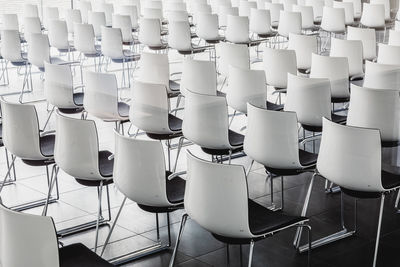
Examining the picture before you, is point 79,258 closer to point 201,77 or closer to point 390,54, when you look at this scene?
point 201,77

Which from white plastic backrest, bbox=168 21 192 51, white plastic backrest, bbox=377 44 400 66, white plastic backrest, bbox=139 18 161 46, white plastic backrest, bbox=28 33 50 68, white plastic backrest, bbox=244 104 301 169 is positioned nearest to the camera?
white plastic backrest, bbox=244 104 301 169

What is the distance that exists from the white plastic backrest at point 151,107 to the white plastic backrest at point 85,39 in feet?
13.6

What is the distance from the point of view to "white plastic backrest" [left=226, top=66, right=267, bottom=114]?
6.67m

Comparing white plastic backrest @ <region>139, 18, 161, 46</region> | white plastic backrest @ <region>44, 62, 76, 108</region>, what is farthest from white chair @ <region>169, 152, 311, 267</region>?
white plastic backrest @ <region>139, 18, 161, 46</region>

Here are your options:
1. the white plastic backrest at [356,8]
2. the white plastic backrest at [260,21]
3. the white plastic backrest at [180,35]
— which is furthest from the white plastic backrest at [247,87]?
the white plastic backrest at [356,8]

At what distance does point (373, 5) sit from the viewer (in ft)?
40.2

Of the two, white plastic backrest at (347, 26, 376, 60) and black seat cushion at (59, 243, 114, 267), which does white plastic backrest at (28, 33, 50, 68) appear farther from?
black seat cushion at (59, 243, 114, 267)

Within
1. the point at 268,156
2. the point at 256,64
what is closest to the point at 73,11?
the point at 256,64

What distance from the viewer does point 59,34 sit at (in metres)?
10.7

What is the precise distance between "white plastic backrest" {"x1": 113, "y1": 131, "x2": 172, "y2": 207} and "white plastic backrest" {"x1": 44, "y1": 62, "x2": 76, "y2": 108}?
9.23 ft

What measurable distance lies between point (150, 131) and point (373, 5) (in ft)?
23.3

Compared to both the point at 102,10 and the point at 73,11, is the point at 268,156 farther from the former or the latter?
the point at 102,10

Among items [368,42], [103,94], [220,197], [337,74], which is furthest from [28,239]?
[368,42]

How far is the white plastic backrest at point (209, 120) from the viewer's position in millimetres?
5766
